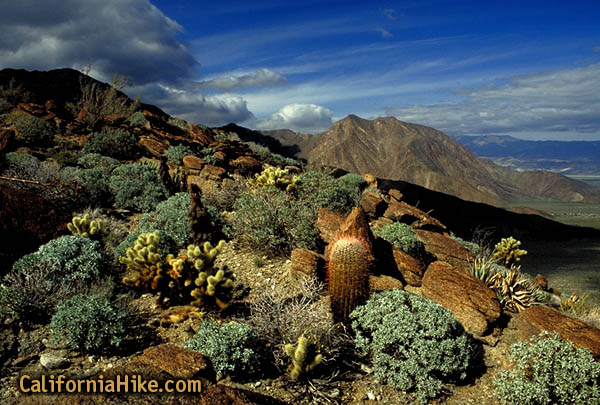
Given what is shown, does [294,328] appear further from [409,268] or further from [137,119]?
[137,119]

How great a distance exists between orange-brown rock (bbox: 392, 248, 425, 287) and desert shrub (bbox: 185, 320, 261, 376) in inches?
144

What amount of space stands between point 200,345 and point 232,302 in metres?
1.41

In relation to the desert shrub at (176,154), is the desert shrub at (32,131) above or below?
above

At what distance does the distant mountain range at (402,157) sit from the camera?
15388cm

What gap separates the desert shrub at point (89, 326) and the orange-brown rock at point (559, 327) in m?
5.98

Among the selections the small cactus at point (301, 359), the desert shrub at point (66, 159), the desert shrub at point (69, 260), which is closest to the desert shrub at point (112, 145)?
the desert shrub at point (66, 159)

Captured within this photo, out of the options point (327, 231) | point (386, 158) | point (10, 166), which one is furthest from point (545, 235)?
point (386, 158)

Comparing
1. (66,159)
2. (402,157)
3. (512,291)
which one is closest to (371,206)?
(512,291)

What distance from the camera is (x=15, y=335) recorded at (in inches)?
191

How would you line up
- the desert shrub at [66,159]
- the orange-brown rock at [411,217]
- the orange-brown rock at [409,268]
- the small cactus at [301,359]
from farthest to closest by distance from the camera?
the desert shrub at [66,159]
the orange-brown rock at [411,217]
the orange-brown rock at [409,268]
the small cactus at [301,359]

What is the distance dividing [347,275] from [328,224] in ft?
9.77

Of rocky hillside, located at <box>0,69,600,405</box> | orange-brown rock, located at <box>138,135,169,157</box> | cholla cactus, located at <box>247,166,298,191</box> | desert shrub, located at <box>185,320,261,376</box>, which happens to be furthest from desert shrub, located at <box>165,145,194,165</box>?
desert shrub, located at <box>185,320,261,376</box>

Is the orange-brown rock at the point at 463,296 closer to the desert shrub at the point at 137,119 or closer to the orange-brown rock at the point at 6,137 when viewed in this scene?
the orange-brown rock at the point at 6,137

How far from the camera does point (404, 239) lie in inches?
337
